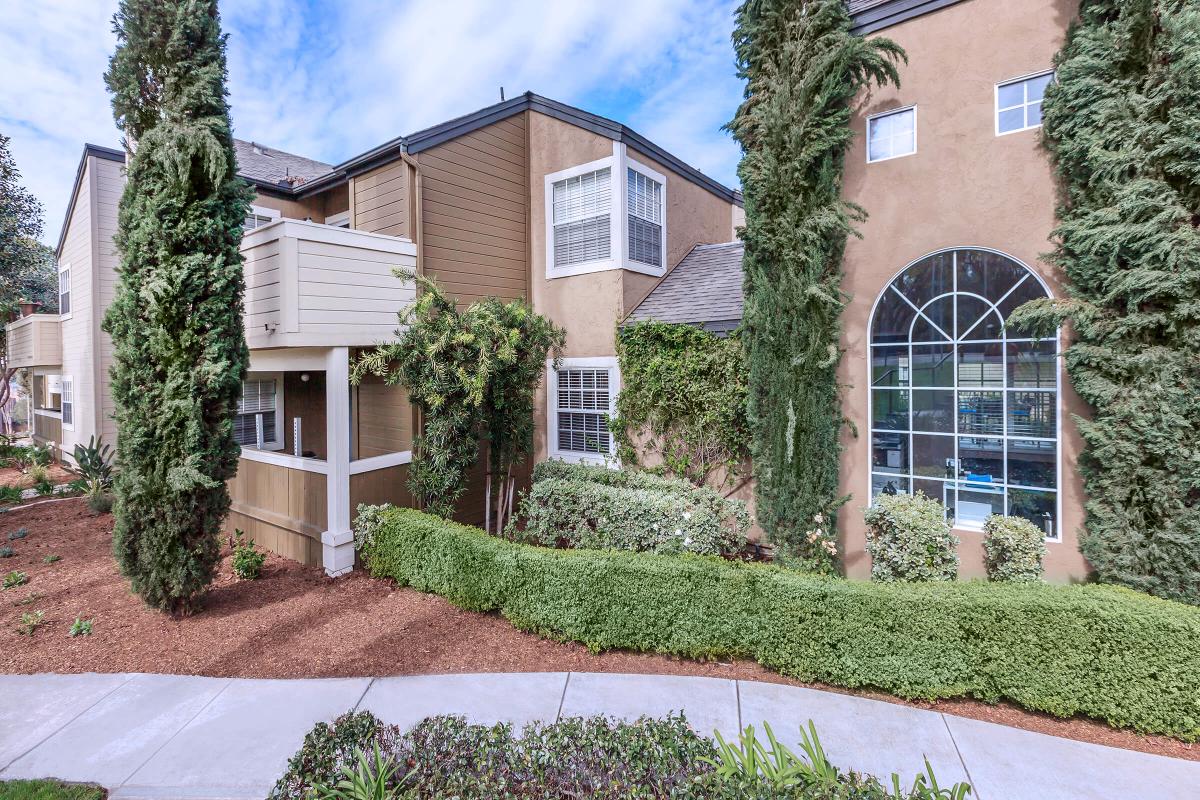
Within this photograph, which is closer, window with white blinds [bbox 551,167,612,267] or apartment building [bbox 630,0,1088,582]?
apartment building [bbox 630,0,1088,582]

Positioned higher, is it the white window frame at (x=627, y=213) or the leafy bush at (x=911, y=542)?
the white window frame at (x=627, y=213)

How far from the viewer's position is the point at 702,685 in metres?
4.60

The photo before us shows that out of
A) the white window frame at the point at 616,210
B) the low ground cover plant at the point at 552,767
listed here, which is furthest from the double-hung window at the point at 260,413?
the low ground cover plant at the point at 552,767

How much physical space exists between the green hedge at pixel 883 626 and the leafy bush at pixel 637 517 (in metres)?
0.78

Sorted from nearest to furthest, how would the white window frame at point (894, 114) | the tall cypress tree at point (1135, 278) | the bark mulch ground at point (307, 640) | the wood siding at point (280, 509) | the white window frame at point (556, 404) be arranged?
the tall cypress tree at point (1135, 278) → the bark mulch ground at point (307, 640) → the white window frame at point (894, 114) → the wood siding at point (280, 509) → the white window frame at point (556, 404)

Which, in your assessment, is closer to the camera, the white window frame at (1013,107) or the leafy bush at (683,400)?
the white window frame at (1013,107)

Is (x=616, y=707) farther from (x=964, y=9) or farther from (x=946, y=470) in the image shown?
(x=964, y=9)

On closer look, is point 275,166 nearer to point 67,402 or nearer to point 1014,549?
point 67,402

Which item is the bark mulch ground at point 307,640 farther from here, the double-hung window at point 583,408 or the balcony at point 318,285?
the double-hung window at point 583,408

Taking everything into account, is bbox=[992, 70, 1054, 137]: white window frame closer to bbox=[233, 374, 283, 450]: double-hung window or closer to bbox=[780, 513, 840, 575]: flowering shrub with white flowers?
bbox=[780, 513, 840, 575]: flowering shrub with white flowers

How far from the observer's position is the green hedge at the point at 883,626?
3.97 metres

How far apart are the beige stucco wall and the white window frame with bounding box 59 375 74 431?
1751cm

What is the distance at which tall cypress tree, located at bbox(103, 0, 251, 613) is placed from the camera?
5469mm

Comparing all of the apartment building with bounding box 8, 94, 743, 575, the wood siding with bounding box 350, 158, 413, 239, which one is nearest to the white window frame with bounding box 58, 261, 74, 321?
the apartment building with bounding box 8, 94, 743, 575
